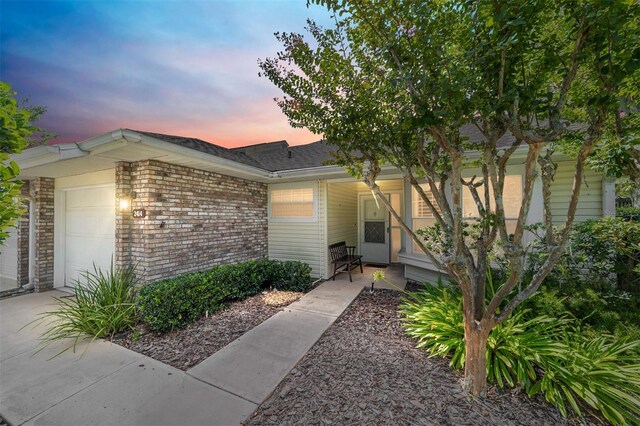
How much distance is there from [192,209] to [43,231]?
4077mm

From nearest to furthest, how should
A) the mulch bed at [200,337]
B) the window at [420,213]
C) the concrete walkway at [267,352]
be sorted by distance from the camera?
the concrete walkway at [267,352]
the mulch bed at [200,337]
the window at [420,213]

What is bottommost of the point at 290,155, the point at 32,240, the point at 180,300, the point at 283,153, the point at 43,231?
the point at 180,300

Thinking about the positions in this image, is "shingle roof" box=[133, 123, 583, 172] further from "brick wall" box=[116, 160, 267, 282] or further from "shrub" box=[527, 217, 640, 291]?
"shrub" box=[527, 217, 640, 291]

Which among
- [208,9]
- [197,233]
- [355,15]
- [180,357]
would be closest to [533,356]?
[355,15]

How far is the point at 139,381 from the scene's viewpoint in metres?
2.59

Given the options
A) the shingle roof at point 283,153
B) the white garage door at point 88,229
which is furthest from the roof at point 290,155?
the white garage door at point 88,229

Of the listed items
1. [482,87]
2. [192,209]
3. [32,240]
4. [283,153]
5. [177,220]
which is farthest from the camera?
[283,153]

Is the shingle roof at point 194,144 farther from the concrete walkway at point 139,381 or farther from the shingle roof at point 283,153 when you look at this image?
the concrete walkway at point 139,381

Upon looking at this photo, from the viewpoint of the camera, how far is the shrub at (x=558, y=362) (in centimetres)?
207

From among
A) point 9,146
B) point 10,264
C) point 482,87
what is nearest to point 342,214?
point 482,87

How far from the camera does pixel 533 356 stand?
7.98 feet

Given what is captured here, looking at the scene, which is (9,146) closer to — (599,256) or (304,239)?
(304,239)

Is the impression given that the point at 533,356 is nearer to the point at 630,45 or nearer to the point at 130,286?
the point at 630,45

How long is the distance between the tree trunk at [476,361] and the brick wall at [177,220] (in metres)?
4.96
